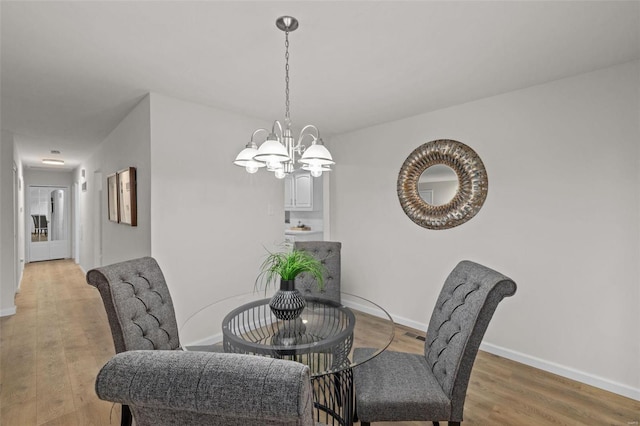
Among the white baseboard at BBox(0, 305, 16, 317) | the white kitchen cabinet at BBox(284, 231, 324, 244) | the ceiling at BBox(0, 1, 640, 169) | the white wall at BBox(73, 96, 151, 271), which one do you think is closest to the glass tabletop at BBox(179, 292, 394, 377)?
the white wall at BBox(73, 96, 151, 271)

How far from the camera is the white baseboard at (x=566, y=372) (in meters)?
2.27

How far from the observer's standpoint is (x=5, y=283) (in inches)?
156

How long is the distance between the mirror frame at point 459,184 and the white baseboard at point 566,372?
1234mm

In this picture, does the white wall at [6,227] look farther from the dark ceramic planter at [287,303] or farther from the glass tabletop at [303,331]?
the dark ceramic planter at [287,303]

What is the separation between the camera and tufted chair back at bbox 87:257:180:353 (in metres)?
1.55

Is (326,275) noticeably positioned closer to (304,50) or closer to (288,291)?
(288,291)

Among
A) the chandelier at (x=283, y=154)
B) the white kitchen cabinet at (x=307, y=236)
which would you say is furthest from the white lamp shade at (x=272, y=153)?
the white kitchen cabinet at (x=307, y=236)

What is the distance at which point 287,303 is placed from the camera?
1.73 metres

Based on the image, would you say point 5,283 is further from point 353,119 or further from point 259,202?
point 353,119

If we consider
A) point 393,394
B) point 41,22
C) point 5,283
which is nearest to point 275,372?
point 393,394

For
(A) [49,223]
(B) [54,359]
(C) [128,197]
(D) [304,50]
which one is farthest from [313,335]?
(A) [49,223]

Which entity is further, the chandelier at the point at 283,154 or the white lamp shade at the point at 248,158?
the white lamp shade at the point at 248,158

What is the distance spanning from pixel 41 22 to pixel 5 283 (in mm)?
3864

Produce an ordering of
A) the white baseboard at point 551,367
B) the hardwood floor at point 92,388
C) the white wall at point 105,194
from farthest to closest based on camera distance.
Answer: the white wall at point 105,194, the white baseboard at point 551,367, the hardwood floor at point 92,388
